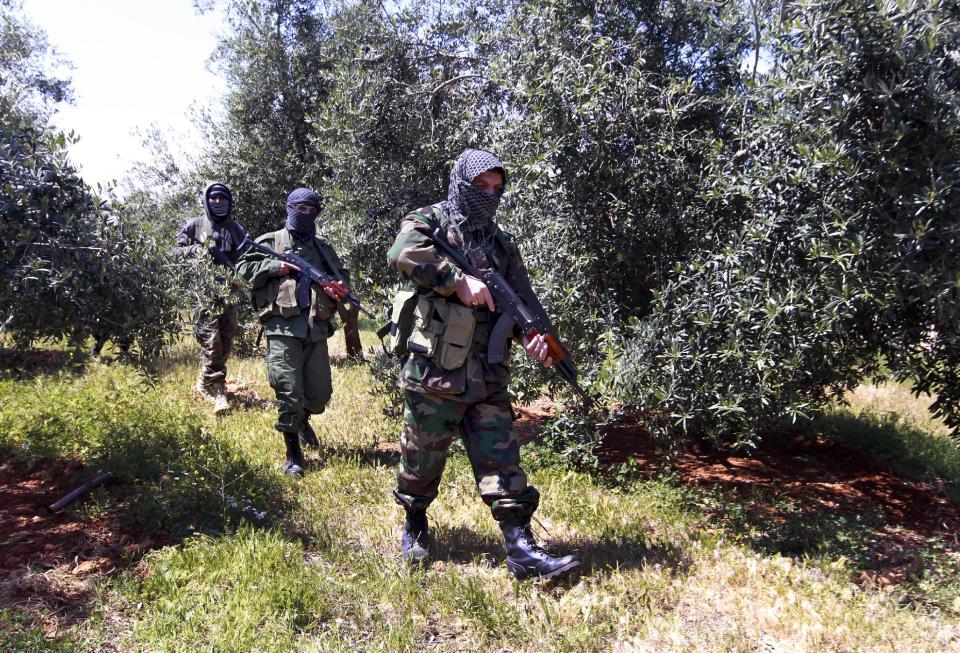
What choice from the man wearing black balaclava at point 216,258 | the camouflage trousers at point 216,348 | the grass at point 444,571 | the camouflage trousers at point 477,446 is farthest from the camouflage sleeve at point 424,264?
the camouflage trousers at point 216,348

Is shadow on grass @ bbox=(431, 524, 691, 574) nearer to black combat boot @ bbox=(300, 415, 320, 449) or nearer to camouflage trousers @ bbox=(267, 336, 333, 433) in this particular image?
camouflage trousers @ bbox=(267, 336, 333, 433)

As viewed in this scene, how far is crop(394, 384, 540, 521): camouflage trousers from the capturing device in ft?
11.8

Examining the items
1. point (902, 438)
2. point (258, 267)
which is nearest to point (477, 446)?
point (258, 267)

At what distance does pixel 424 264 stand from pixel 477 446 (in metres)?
1.00

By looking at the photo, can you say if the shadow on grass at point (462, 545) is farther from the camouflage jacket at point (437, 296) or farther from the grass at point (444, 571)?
the camouflage jacket at point (437, 296)

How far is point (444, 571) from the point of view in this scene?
3822 mm

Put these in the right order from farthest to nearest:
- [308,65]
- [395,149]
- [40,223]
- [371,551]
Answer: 1. [308,65]
2. [395,149]
3. [371,551]
4. [40,223]

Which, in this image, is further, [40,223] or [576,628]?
[40,223]

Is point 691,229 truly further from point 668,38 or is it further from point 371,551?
point 371,551

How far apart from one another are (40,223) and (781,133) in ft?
13.9

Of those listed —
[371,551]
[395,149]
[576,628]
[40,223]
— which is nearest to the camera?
[576,628]

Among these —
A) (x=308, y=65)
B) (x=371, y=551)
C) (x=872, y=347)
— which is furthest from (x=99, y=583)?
(x=308, y=65)

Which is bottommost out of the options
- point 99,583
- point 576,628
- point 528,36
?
point 99,583

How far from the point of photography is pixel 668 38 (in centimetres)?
537
